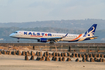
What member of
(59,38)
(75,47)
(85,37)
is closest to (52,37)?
(59,38)

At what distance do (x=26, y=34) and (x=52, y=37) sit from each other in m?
8.19

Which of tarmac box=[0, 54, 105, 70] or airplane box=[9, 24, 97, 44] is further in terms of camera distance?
airplane box=[9, 24, 97, 44]

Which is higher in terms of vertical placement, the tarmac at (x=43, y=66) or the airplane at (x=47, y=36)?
the airplane at (x=47, y=36)

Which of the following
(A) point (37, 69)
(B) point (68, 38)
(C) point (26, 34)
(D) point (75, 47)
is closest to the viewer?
(A) point (37, 69)

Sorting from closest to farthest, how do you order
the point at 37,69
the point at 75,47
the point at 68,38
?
the point at 37,69, the point at 75,47, the point at 68,38

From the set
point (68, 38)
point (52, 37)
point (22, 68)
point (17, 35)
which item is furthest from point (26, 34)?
point (22, 68)

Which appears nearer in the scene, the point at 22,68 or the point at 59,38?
the point at 22,68

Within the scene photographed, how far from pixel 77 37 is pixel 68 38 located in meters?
4.07

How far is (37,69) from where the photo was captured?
65.8 ft

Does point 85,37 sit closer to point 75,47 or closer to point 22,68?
point 75,47

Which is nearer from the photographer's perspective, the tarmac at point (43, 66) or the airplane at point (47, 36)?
the tarmac at point (43, 66)

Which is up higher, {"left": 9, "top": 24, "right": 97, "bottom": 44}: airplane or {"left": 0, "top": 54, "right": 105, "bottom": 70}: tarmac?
{"left": 9, "top": 24, "right": 97, "bottom": 44}: airplane

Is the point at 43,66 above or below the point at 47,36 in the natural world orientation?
below

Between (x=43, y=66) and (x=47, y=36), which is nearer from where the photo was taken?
(x=43, y=66)
